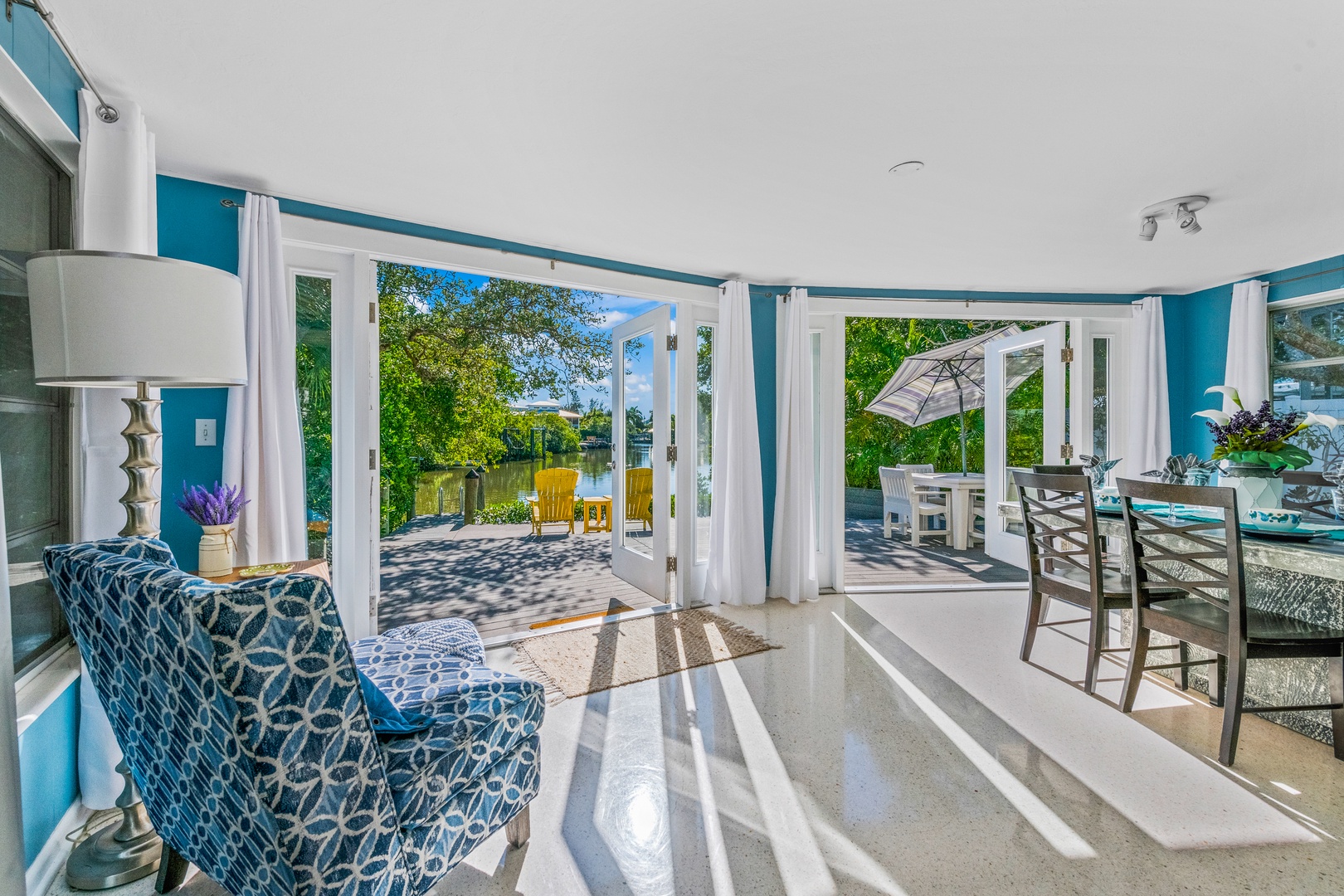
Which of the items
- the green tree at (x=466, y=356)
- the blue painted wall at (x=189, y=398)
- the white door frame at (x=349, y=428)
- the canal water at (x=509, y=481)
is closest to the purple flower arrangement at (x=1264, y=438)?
the white door frame at (x=349, y=428)

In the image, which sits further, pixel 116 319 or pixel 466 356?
pixel 466 356

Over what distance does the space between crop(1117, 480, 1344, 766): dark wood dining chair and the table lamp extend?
2996mm

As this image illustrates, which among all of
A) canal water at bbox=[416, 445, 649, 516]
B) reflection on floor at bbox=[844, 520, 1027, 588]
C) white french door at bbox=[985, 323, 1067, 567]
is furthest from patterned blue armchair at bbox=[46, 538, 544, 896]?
canal water at bbox=[416, 445, 649, 516]

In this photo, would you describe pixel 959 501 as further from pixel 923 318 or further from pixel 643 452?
pixel 643 452

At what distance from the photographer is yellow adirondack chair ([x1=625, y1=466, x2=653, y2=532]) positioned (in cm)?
450

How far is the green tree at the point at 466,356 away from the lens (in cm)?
659

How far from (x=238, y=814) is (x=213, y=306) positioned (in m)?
1.26

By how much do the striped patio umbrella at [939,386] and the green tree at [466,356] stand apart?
12.1ft

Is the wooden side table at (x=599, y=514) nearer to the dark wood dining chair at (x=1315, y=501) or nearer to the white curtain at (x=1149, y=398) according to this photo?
the white curtain at (x=1149, y=398)

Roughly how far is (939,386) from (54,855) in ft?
25.6

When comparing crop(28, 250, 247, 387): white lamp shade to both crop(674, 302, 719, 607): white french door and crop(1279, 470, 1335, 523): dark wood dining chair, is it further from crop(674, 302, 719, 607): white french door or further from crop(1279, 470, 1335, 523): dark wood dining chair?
crop(1279, 470, 1335, 523): dark wood dining chair

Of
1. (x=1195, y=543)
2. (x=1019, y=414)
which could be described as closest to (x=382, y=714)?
(x=1195, y=543)

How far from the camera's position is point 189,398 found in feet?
8.65

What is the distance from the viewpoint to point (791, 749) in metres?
2.28
